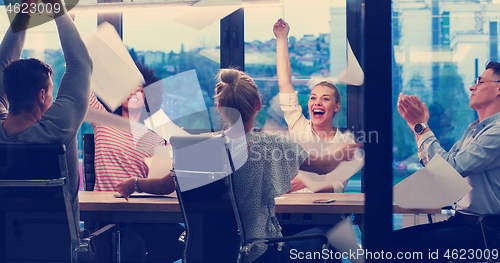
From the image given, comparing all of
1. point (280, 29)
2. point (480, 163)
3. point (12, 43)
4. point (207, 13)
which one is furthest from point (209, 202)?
point (207, 13)

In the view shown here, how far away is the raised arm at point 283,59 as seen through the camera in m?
2.61

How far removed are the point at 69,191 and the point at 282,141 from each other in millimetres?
818

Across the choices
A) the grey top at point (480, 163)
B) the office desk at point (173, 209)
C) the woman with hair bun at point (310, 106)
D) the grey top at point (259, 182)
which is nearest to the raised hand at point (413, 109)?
the grey top at point (480, 163)

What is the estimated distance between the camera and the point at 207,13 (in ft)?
9.50

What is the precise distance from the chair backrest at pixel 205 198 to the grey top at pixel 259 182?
2.3 inches

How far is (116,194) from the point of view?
1.94 meters

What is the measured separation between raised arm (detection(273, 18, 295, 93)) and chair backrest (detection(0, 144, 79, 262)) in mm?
1668

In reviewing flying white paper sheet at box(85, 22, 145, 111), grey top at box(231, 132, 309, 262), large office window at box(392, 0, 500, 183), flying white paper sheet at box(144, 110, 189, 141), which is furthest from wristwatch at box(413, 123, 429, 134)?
flying white paper sheet at box(85, 22, 145, 111)

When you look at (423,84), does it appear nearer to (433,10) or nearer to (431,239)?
(433,10)

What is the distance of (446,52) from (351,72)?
960mm

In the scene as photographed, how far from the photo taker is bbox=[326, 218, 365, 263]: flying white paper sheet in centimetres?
179

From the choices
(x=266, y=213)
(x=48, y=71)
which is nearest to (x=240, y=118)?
(x=266, y=213)

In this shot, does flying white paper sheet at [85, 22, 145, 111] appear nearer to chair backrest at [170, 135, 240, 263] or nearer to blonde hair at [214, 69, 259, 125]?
blonde hair at [214, 69, 259, 125]

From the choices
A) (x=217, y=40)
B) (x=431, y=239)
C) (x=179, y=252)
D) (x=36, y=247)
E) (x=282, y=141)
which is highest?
(x=217, y=40)
